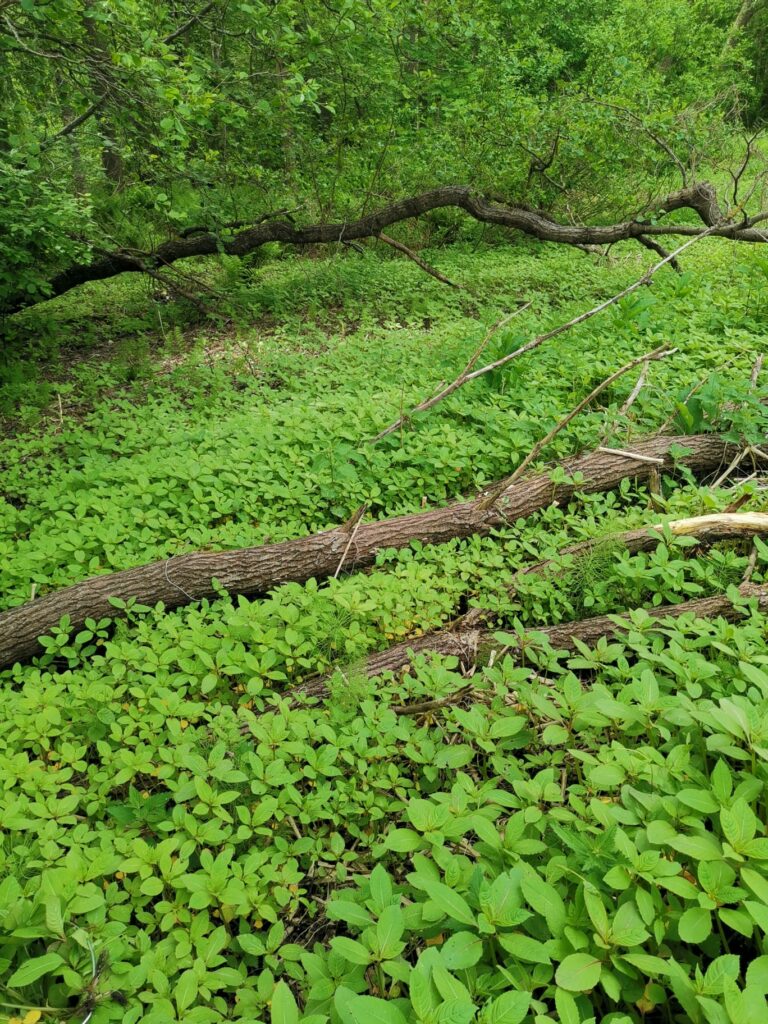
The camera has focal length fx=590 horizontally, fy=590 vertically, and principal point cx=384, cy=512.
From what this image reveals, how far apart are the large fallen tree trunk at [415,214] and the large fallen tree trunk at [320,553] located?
15.3 feet

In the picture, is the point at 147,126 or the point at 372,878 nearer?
the point at 372,878

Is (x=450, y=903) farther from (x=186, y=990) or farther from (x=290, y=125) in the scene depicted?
(x=290, y=125)

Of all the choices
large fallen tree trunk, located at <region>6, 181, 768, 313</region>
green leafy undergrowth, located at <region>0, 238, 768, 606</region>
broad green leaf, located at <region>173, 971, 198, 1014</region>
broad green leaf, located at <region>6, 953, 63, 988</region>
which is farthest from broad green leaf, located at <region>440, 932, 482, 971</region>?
large fallen tree trunk, located at <region>6, 181, 768, 313</region>

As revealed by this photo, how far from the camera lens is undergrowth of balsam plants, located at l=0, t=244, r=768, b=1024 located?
4.71ft

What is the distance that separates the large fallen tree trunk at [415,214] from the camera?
293 inches

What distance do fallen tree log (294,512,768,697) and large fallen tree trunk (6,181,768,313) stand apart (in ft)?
17.6

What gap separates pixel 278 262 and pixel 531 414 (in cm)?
Answer: 808

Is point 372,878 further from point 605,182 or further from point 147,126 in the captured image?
point 605,182

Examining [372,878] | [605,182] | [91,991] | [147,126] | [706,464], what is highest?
[147,126]

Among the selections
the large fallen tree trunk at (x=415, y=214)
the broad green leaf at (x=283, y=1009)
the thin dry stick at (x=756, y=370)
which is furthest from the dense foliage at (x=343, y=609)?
the large fallen tree trunk at (x=415, y=214)

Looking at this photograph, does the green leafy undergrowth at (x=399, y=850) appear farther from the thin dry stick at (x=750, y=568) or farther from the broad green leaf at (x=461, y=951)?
the thin dry stick at (x=750, y=568)

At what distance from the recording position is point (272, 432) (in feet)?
15.7

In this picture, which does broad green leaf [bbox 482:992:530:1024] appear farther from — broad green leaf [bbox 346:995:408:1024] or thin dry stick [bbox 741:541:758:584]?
thin dry stick [bbox 741:541:758:584]

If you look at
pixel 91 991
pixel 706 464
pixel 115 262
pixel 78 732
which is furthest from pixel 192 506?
pixel 115 262
